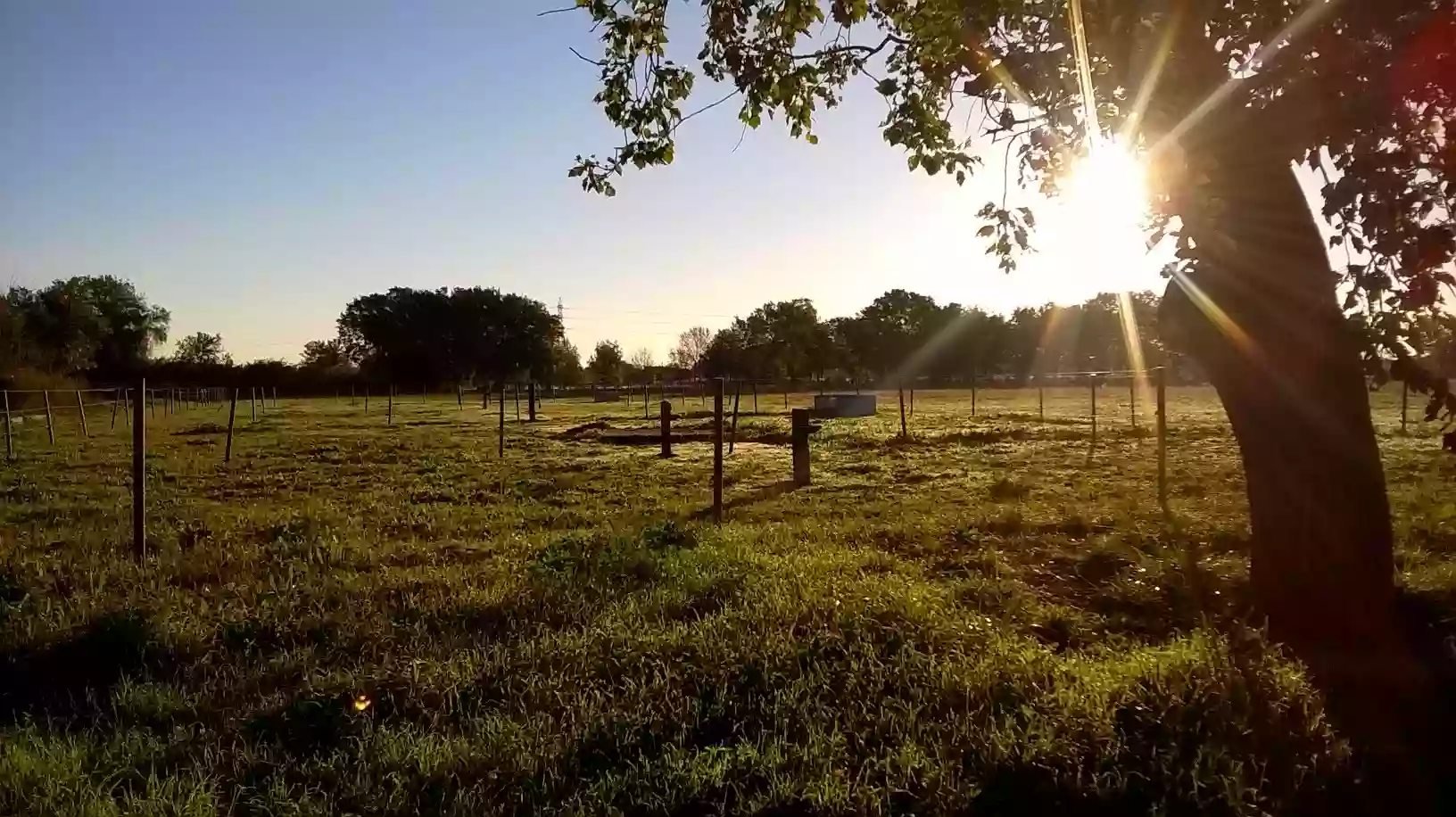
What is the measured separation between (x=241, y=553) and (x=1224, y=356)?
778 centimetres

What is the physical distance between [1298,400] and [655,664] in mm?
4267

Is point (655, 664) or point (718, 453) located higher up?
point (718, 453)

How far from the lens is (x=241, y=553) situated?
8.06 meters

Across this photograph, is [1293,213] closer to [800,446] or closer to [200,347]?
[800,446]

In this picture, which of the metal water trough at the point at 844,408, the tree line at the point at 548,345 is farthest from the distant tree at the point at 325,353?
the metal water trough at the point at 844,408

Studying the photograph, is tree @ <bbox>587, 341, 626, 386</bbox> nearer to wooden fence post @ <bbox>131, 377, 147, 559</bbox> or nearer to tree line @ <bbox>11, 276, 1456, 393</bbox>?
tree line @ <bbox>11, 276, 1456, 393</bbox>

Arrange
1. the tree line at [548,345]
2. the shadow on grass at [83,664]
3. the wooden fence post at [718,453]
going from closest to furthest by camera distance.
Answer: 1. the shadow on grass at [83,664]
2. the wooden fence post at [718,453]
3. the tree line at [548,345]

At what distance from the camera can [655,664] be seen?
192 inches

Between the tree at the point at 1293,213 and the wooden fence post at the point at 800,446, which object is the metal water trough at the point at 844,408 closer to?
the wooden fence post at the point at 800,446

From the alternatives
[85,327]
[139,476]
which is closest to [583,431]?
[139,476]

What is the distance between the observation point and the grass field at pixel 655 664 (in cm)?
361

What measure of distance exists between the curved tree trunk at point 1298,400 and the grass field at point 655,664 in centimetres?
58

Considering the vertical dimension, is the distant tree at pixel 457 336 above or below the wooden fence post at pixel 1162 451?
above

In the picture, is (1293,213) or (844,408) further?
(844,408)
